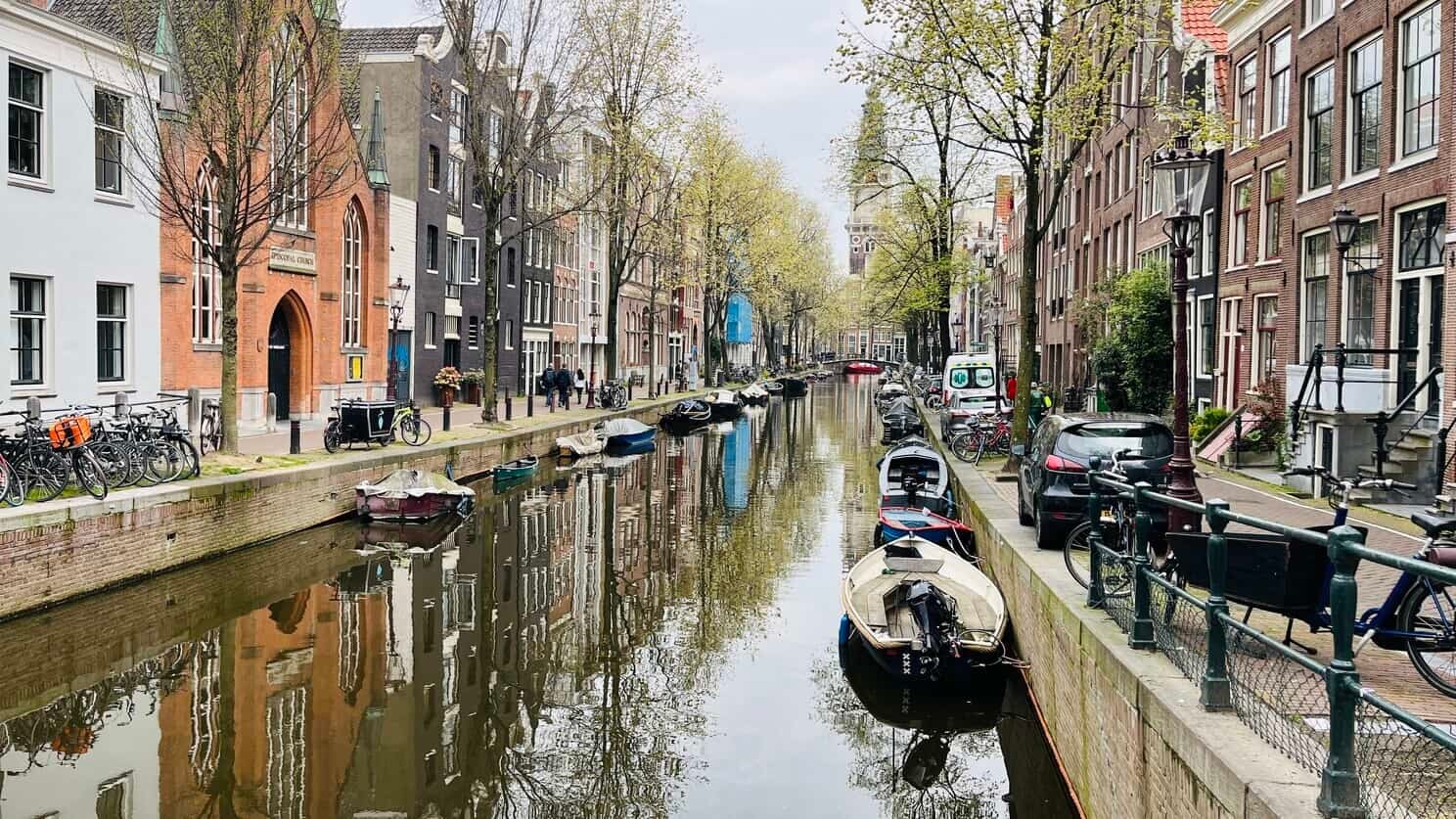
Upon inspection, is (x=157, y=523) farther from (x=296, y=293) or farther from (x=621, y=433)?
(x=621, y=433)

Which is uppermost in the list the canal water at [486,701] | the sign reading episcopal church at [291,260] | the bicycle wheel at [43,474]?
the sign reading episcopal church at [291,260]

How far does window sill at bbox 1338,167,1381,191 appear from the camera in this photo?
18297mm

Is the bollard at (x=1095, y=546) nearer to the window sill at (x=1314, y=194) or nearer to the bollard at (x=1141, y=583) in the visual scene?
the bollard at (x=1141, y=583)

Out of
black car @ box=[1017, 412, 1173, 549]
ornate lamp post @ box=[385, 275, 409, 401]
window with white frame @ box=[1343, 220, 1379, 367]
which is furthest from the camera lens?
ornate lamp post @ box=[385, 275, 409, 401]

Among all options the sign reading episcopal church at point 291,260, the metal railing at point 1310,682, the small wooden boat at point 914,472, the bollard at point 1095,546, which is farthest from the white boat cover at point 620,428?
the metal railing at point 1310,682

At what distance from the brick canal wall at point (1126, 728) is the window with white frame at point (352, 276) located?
87.6ft

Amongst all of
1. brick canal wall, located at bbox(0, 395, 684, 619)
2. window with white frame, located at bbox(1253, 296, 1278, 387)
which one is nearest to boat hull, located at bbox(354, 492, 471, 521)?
brick canal wall, located at bbox(0, 395, 684, 619)

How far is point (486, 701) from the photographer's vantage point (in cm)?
1162

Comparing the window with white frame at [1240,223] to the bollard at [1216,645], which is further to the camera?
the window with white frame at [1240,223]

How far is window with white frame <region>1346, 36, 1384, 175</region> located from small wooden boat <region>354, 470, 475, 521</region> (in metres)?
16.6

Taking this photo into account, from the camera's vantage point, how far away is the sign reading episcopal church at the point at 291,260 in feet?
97.0

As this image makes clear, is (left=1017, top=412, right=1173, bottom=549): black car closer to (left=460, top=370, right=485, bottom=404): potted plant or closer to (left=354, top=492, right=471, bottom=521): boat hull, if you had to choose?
(left=354, top=492, right=471, bottom=521): boat hull

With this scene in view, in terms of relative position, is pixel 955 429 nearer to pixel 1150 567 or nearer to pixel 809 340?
pixel 1150 567

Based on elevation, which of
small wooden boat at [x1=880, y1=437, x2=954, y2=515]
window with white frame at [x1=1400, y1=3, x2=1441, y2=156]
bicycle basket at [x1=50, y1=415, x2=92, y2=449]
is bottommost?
small wooden boat at [x1=880, y1=437, x2=954, y2=515]
